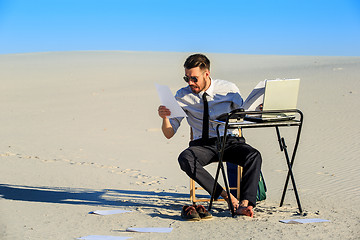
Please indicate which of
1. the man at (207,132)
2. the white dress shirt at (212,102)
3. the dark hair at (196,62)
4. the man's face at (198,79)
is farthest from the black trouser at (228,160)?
the dark hair at (196,62)

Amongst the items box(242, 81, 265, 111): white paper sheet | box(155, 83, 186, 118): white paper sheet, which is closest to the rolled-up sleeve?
box(155, 83, 186, 118): white paper sheet

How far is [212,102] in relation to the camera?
4.63 metres

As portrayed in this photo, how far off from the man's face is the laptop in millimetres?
724

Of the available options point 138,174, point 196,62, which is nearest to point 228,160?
point 196,62

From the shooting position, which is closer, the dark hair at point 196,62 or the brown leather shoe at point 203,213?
the brown leather shoe at point 203,213

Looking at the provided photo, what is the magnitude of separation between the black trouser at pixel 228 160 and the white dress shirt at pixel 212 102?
16 centimetres

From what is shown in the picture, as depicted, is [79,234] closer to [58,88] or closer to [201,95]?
[201,95]

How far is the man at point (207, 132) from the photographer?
429cm

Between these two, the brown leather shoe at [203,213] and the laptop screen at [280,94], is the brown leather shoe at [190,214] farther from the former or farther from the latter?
the laptop screen at [280,94]

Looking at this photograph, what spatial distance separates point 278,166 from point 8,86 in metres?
20.3

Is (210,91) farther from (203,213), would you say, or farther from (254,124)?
(203,213)

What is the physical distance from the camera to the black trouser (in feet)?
14.0

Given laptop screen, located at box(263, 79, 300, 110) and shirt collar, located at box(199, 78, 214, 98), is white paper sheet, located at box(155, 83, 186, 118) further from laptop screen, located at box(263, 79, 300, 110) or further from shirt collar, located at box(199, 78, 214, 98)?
laptop screen, located at box(263, 79, 300, 110)

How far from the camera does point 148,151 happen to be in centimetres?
910
